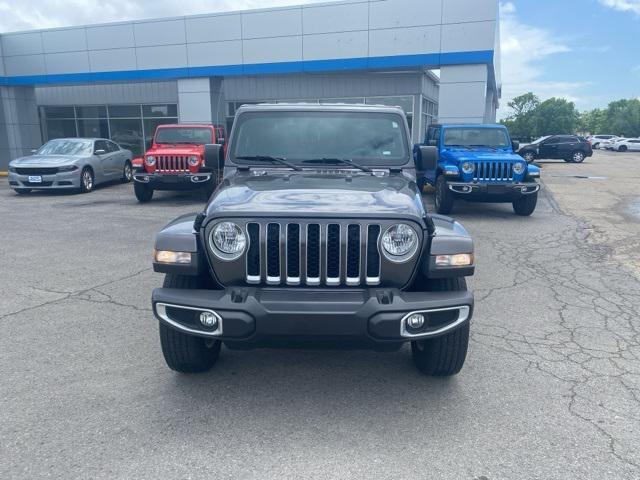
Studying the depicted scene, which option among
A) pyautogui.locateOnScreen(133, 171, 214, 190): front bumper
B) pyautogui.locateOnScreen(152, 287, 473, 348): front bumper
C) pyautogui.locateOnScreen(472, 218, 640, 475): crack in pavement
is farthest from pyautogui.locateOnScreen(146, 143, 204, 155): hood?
pyautogui.locateOnScreen(152, 287, 473, 348): front bumper

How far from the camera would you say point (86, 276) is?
6.24 metres

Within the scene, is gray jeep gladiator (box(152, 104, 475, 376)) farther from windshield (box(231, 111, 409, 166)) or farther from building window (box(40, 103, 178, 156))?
building window (box(40, 103, 178, 156))

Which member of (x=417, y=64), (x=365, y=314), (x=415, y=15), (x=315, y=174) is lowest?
(x=365, y=314)

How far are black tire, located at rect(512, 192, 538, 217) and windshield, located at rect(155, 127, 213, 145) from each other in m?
7.55

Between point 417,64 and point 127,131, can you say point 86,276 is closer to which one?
point 417,64

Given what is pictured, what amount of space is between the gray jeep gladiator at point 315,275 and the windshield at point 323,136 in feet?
2.88

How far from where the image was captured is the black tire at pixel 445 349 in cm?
334

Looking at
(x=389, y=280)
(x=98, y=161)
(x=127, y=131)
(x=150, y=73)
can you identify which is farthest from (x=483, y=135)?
(x=127, y=131)

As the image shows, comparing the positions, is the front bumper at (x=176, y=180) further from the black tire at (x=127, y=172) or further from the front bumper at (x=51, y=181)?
the black tire at (x=127, y=172)

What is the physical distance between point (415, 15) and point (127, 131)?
604 inches

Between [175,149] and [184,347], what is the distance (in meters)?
9.39

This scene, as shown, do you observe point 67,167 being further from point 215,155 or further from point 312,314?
point 312,314

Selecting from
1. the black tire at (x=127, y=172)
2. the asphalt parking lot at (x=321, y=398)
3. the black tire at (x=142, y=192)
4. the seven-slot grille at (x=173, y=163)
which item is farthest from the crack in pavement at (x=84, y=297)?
the black tire at (x=127, y=172)

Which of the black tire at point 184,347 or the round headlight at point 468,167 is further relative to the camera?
the round headlight at point 468,167
